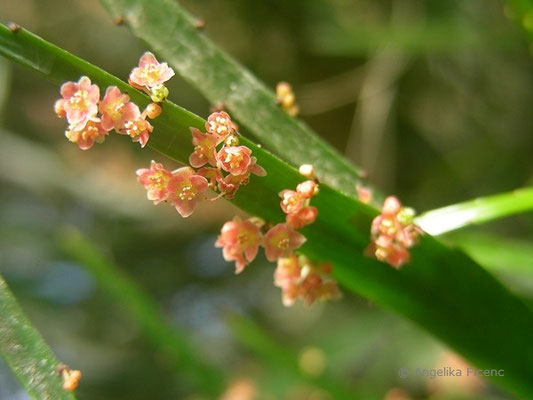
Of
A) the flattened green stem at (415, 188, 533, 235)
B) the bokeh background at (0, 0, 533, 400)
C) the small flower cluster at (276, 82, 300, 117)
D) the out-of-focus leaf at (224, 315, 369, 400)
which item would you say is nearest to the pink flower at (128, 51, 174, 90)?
the small flower cluster at (276, 82, 300, 117)

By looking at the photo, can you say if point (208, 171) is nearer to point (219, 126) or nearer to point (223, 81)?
point (219, 126)

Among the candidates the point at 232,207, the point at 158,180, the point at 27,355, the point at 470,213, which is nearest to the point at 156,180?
the point at 158,180

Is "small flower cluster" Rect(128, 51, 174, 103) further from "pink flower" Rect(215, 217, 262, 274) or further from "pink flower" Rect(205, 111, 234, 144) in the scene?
"pink flower" Rect(215, 217, 262, 274)

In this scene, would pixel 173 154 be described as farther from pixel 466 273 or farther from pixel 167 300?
pixel 167 300

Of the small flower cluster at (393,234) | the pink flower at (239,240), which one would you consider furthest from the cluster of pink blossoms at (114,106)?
the small flower cluster at (393,234)

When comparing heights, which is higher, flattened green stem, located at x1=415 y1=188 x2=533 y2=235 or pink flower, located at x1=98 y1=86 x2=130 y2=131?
flattened green stem, located at x1=415 y1=188 x2=533 y2=235
